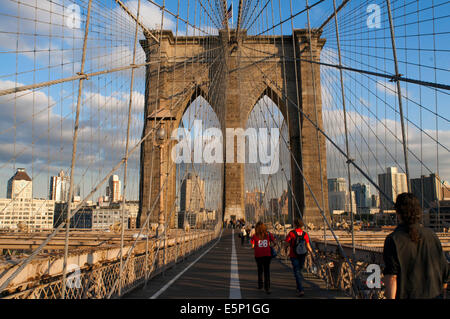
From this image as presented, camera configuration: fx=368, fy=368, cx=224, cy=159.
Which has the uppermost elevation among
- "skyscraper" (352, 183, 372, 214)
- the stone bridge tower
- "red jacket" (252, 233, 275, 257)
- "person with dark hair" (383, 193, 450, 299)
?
the stone bridge tower

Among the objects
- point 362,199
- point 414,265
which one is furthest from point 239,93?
point 414,265

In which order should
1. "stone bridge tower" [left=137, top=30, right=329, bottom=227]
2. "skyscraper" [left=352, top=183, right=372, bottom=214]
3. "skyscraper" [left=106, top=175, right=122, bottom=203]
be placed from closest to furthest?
"skyscraper" [left=352, top=183, right=372, bottom=214] < "skyscraper" [left=106, top=175, right=122, bottom=203] < "stone bridge tower" [left=137, top=30, right=329, bottom=227]

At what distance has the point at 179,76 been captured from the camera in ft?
111

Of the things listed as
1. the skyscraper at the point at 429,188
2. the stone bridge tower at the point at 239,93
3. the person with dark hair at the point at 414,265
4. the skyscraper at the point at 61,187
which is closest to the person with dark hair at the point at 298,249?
the person with dark hair at the point at 414,265

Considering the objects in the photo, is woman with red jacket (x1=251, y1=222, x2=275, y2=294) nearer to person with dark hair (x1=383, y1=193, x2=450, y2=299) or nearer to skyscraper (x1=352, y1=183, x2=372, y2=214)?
person with dark hair (x1=383, y1=193, x2=450, y2=299)

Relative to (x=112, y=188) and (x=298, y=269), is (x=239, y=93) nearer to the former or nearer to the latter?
(x=112, y=188)

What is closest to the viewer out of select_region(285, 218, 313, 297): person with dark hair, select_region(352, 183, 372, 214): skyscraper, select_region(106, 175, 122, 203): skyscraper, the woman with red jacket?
select_region(285, 218, 313, 297): person with dark hair

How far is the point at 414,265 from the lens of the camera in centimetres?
223

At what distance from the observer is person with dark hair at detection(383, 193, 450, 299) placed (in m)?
2.21

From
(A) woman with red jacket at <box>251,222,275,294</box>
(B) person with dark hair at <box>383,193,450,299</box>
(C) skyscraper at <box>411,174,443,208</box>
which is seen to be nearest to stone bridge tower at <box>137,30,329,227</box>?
(C) skyscraper at <box>411,174,443,208</box>

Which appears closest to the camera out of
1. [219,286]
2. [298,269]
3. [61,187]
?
[298,269]
